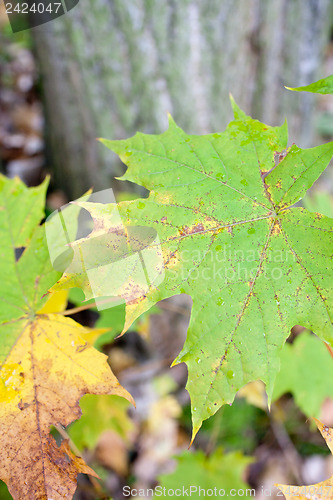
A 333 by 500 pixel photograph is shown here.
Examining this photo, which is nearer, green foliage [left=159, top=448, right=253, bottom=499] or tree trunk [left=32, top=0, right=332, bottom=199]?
Answer: green foliage [left=159, top=448, right=253, bottom=499]

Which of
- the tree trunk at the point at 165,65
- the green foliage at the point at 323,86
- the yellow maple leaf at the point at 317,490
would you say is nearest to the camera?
the green foliage at the point at 323,86

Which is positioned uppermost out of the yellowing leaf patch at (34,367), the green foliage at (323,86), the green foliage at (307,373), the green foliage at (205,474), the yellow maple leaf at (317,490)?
the green foliage at (323,86)

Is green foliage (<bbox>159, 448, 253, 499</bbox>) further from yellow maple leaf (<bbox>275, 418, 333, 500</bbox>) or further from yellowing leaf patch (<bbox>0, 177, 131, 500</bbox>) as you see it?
yellowing leaf patch (<bbox>0, 177, 131, 500</bbox>)

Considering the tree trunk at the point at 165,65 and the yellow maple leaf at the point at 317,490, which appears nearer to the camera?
the yellow maple leaf at the point at 317,490

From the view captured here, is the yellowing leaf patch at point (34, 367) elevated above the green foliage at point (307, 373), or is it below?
above

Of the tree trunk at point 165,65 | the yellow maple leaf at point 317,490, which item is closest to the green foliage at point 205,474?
the yellow maple leaf at point 317,490

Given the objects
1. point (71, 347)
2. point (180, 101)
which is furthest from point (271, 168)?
point (180, 101)

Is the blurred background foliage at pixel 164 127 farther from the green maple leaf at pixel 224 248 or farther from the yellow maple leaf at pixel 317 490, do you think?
the yellow maple leaf at pixel 317 490

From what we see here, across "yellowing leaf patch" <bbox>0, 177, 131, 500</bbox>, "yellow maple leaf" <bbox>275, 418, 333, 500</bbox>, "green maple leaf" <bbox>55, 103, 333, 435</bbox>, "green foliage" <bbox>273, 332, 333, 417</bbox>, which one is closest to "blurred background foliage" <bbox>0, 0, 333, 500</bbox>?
"green foliage" <bbox>273, 332, 333, 417</bbox>
